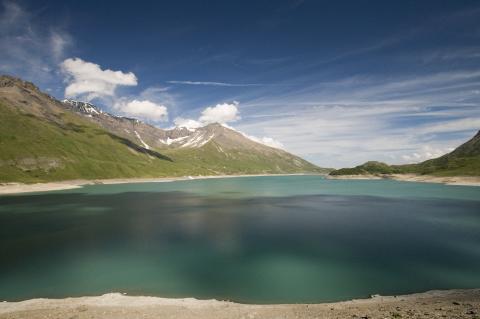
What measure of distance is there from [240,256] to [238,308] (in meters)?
17.8

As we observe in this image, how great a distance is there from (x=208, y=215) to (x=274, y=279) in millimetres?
51777

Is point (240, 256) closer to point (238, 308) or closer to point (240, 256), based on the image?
point (240, 256)

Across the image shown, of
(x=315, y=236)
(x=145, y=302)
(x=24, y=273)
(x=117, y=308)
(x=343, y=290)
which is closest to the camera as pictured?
(x=117, y=308)

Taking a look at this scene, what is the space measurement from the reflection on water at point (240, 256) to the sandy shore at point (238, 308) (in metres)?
2.68

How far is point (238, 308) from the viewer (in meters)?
25.7

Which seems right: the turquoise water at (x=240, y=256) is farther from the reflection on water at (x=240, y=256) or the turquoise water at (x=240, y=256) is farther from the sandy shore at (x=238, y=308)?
the sandy shore at (x=238, y=308)

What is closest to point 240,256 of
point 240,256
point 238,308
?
point 240,256

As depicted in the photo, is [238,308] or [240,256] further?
[240,256]

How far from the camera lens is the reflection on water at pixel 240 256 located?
31703 millimetres

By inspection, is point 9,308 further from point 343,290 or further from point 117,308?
point 343,290

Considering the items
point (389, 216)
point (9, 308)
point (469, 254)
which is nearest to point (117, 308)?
point (9, 308)

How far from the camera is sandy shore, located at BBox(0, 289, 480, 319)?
22.7 m

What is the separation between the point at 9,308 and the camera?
84.0 feet

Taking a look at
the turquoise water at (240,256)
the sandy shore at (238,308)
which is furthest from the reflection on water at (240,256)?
the sandy shore at (238,308)
